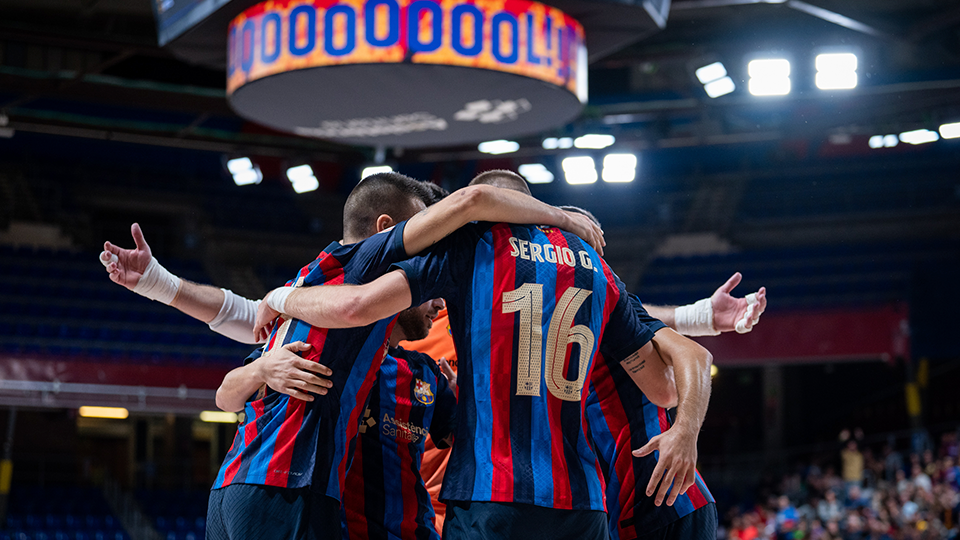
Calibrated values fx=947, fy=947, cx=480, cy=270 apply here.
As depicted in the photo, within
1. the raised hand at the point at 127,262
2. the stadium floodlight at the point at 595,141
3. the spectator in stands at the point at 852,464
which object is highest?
the stadium floodlight at the point at 595,141

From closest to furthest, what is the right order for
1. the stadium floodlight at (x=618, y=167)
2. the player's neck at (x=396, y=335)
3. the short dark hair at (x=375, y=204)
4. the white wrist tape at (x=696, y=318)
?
the short dark hair at (x=375, y=204)
the player's neck at (x=396, y=335)
the white wrist tape at (x=696, y=318)
the stadium floodlight at (x=618, y=167)

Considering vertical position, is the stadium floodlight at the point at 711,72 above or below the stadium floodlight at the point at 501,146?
above

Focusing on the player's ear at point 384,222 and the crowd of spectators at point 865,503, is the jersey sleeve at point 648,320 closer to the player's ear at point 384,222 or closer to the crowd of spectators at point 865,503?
the player's ear at point 384,222

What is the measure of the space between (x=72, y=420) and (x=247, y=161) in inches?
297

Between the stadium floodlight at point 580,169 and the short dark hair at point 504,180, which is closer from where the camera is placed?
the short dark hair at point 504,180

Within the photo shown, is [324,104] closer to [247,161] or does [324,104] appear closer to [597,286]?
[597,286]

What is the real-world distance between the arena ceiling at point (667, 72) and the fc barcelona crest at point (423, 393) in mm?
7879

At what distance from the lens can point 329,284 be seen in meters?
3.05

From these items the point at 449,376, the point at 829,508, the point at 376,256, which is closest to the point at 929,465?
the point at 829,508

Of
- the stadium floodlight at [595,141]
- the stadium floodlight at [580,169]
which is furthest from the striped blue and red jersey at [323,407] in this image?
the stadium floodlight at [580,169]

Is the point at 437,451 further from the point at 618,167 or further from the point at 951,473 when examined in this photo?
the point at 618,167

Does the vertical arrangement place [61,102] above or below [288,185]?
above

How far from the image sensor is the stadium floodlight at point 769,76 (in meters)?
14.3

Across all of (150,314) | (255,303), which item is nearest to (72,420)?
(150,314)
